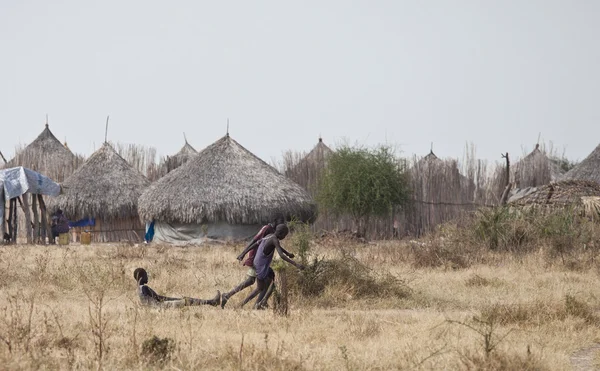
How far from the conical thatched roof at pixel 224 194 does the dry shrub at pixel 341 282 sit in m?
11.8

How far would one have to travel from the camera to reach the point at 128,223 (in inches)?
1030

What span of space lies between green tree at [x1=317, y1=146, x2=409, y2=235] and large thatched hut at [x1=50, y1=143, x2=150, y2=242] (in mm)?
5835

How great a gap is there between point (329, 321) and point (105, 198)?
1860 centimetres

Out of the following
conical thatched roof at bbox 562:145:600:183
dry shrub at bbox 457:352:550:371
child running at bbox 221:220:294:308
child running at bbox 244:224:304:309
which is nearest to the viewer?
dry shrub at bbox 457:352:550:371

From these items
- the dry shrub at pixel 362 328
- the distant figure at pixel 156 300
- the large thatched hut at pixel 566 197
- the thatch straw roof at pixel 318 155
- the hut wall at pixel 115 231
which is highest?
the thatch straw roof at pixel 318 155

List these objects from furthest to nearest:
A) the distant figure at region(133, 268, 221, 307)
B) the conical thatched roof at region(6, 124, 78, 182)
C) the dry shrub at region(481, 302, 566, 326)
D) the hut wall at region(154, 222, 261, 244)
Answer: the conical thatched roof at region(6, 124, 78, 182) → the hut wall at region(154, 222, 261, 244) → the distant figure at region(133, 268, 221, 307) → the dry shrub at region(481, 302, 566, 326)

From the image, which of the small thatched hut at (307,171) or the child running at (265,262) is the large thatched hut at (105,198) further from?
the child running at (265,262)

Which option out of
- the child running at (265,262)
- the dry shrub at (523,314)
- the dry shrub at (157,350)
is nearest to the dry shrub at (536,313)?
the dry shrub at (523,314)

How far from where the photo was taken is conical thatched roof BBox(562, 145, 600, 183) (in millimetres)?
25030

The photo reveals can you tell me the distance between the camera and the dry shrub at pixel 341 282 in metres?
9.70

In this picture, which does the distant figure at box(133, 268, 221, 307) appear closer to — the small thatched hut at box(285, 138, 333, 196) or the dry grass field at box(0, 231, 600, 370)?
the dry grass field at box(0, 231, 600, 370)

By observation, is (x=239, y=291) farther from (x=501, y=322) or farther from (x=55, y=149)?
(x=55, y=149)

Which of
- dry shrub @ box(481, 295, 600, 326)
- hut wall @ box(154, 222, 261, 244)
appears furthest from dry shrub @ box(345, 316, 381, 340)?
hut wall @ box(154, 222, 261, 244)

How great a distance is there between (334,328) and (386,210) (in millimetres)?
16515
